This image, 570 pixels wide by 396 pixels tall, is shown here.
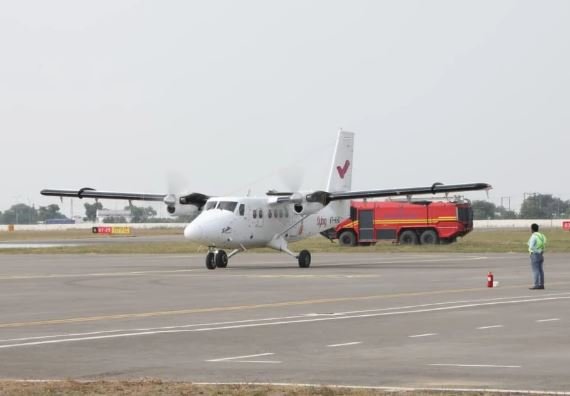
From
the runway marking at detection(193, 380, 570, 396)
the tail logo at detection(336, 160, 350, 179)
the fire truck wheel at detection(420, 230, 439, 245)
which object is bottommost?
the runway marking at detection(193, 380, 570, 396)

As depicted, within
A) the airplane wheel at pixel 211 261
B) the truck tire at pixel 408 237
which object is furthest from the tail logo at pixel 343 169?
the truck tire at pixel 408 237

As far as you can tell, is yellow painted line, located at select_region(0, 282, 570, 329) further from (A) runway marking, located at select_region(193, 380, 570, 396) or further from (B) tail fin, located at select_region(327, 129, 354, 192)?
(B) tail fin, located at select_region(327, 129, 354, 192)

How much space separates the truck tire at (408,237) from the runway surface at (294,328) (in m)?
33.6

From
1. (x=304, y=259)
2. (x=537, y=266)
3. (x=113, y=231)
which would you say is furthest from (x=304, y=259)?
(x=113, y=231)

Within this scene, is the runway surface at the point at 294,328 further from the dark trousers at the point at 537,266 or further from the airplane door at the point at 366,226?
the airplane door at the point at 366,226

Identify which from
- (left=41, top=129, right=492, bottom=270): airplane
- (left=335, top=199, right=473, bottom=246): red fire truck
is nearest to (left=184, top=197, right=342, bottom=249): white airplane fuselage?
(left=41, top=129, right=492, bottom=270): airplane

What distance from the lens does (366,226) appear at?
7450 cm

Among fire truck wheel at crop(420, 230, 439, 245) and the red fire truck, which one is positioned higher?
the red fire truck

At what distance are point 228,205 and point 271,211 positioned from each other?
2621 mm

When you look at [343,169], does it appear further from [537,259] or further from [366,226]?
[366,226]

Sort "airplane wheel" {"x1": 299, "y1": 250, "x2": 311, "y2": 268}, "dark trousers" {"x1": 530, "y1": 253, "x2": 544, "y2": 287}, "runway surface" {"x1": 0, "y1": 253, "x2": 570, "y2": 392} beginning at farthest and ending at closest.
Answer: "airplane wheel" {"x1": 299, "y1": 250, "x2": 311, "y2": 268} → "dark trousers" {"x1": 530, "y1": 253, "x2": 544, "y2": 287} → "runway surface" {"x1": 0, "y1": 253, "x2": 570, "y2": 392}

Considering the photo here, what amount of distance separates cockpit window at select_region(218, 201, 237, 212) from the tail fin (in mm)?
6657

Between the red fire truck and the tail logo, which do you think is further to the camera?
the red fire truck

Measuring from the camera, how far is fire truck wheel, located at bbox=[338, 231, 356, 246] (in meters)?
75.1
